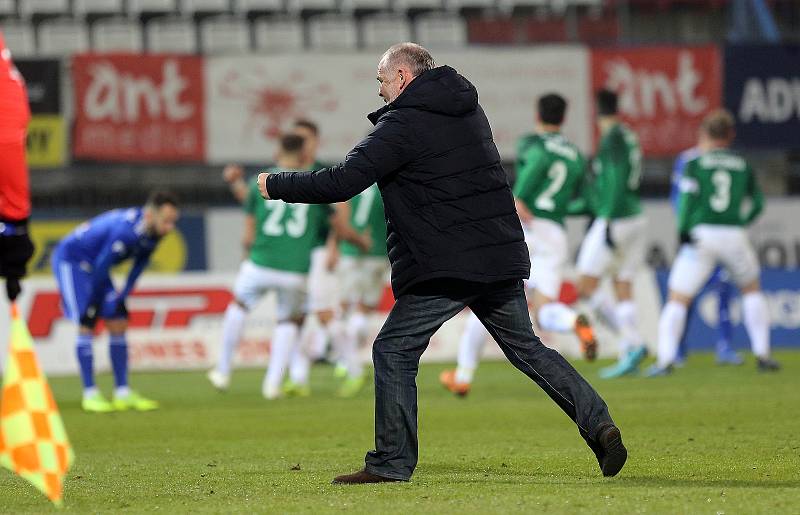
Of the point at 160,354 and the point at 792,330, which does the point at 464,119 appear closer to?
the point at 160,354

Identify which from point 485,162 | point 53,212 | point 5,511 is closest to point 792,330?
point 53,212

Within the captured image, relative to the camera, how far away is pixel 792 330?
18859 mm

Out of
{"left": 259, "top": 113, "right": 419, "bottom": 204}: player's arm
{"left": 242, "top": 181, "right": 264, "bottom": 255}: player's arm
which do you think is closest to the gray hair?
{"left": 259, "top": 113, "right": 419, "bottom": 204}: player's arm

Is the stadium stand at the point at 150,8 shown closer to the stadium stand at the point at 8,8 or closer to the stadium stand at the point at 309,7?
the stadium stand at the point at 8,8

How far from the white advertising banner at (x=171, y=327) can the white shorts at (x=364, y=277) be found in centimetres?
245

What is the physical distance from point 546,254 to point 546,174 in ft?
2.10

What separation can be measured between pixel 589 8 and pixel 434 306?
19.9 m

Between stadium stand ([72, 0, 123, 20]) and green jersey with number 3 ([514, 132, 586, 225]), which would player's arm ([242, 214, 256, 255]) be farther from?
stadium stand ([72, 0, 123, 20])

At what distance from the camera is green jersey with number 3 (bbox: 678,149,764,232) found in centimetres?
1362

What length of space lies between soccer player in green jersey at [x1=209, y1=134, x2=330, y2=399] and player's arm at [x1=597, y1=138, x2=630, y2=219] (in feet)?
9.94

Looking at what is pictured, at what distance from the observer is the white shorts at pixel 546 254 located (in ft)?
38.3

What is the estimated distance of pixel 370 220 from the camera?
604 inches

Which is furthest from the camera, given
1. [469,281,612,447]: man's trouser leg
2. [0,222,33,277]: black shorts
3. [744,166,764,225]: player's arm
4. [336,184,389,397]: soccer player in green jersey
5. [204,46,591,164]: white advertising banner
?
[204,46,591,164]: white advertising banner

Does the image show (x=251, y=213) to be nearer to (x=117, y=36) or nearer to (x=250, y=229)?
(x=250, y=229)
